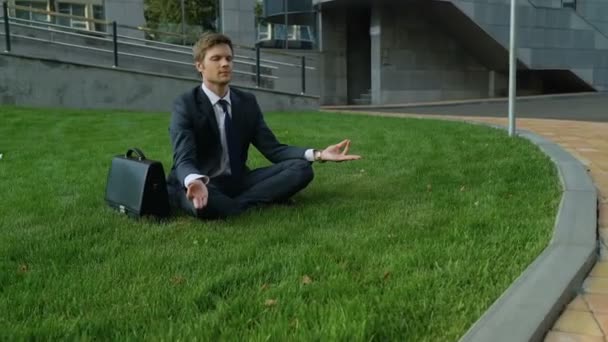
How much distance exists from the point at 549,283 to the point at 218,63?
2334mm

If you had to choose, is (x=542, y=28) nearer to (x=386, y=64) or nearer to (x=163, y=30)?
(x=386, y=64)

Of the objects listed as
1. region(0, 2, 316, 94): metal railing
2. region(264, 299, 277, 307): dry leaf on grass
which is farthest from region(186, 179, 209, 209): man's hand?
region(0, 2, 316, 94): metal railing

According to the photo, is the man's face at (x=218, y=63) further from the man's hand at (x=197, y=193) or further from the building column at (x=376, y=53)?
the building column at (x=376, y=53)

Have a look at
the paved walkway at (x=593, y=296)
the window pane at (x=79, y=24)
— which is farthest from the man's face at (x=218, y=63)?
the window pane at (x=79, y=24)

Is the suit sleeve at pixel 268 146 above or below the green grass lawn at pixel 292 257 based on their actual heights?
above

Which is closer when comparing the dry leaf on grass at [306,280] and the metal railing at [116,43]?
the dry leaf on grass at [306,280]

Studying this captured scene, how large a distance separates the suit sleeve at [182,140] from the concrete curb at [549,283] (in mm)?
1943

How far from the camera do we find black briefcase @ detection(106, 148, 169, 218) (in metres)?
3.82

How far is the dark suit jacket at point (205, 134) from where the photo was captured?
3869 mm

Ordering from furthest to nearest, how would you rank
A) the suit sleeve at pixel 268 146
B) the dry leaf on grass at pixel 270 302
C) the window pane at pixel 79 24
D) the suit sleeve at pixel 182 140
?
the window pane at pixel 79 24, the suit sleeve at pixel 268 146, the suit sleeve at pixel 182 140, the dry leaf on grass at pixel 270 302

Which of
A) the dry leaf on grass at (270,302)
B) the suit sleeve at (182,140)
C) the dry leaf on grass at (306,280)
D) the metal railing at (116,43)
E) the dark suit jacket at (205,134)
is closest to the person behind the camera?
the dry leaf on grass at (270,302)

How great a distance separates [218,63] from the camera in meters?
3.97

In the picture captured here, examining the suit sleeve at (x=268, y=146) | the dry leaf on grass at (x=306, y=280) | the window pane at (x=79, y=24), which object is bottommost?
the dry leaf on grass at (x=306, y=280)

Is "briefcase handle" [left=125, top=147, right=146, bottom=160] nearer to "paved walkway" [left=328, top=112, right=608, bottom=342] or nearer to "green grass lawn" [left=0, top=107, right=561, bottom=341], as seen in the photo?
"green grass lawn" [left=0, top=107, right=561, bottom=341]
